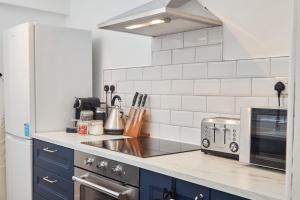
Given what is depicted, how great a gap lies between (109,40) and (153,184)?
1.71 m

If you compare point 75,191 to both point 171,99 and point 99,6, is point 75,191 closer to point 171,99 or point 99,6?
point 171,99

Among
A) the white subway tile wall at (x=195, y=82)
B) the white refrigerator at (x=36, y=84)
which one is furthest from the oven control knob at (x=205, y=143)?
the white refrigerator at (x=36, y=84)

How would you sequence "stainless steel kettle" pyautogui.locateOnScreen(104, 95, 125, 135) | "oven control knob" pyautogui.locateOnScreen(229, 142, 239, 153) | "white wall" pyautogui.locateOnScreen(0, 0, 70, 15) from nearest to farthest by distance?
"oven control knob" pyautogui.locateOnScreen(229, 142, 239, 153), "stainless steel kettle" pyautogui.locateOnScreen(104, 95, 125, 135), "white wall" pyautogui.locateOnScreen(0, 0, 70, 15)

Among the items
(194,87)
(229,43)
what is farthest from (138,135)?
(229,43)

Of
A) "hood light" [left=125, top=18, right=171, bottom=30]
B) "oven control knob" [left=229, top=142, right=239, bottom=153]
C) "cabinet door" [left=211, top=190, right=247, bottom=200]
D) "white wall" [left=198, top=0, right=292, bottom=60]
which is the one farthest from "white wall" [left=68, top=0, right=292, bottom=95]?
"cabinet door" [left=211, top=190, right=247, bottom=200]

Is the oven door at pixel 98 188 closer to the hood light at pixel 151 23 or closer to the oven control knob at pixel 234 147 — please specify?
the oven control knob at pixel 234 147

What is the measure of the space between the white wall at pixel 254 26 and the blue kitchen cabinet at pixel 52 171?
3.96 feet

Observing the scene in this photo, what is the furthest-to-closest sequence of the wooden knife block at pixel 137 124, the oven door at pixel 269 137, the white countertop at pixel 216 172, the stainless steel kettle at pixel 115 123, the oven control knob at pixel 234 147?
the stainless steel kettle at pixel 115 123
the wooden knife block at pixel 137 124
the oven control knob at pixel 234 147
the oven door at pixel 269 137
the white countertop at pixel 216 172

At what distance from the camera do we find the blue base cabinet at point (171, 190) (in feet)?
4.24

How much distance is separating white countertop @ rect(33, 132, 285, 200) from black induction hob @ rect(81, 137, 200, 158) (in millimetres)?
71

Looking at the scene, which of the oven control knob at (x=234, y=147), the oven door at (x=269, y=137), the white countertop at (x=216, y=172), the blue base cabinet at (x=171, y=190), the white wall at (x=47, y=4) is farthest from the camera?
the white wall at (x=47, y=4)

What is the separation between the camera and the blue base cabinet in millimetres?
1294

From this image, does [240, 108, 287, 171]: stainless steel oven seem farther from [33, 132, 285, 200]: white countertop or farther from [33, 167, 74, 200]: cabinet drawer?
[33, 167, 74, 200]: cabinet drawer

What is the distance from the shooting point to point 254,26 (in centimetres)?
181
